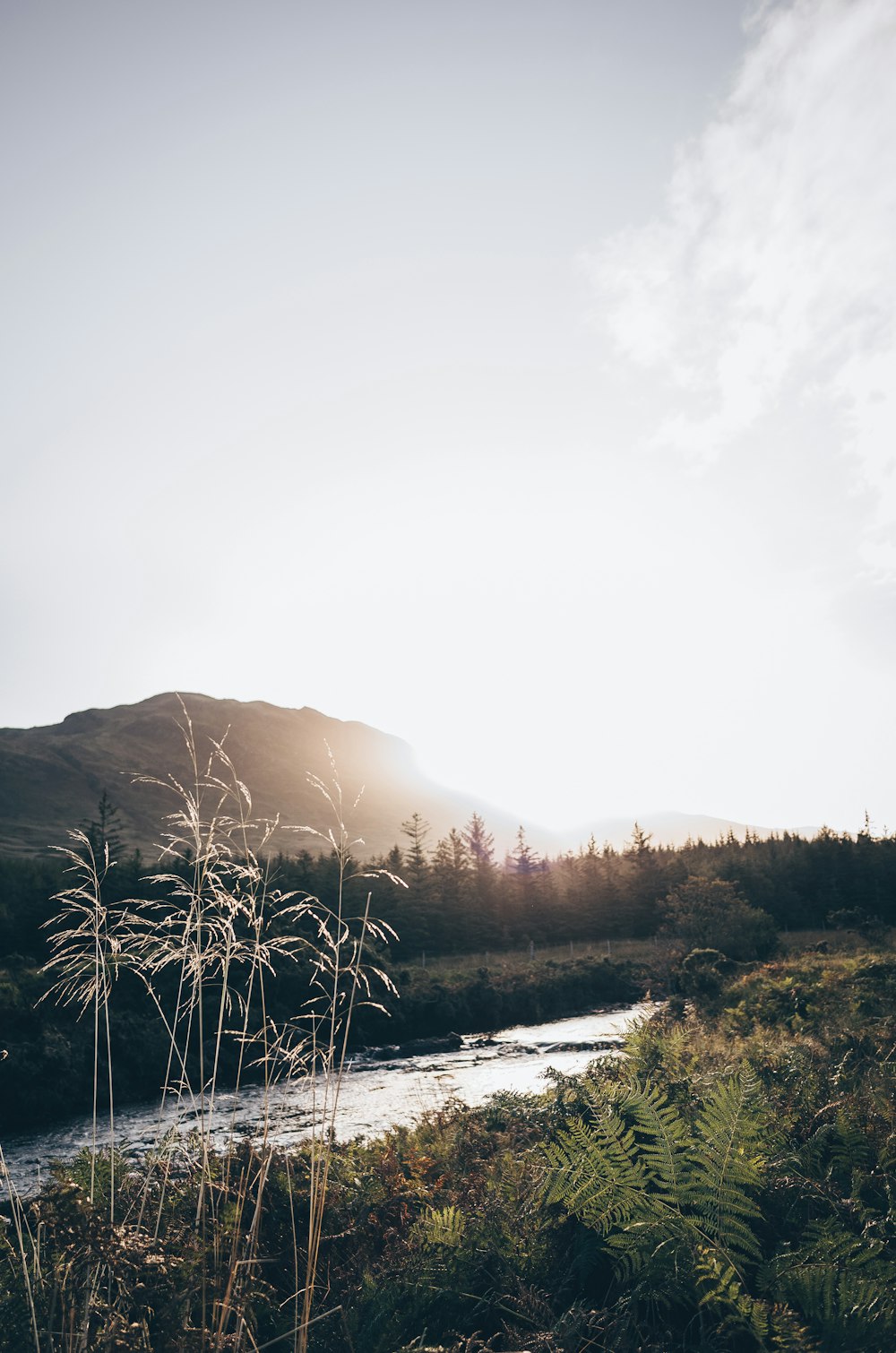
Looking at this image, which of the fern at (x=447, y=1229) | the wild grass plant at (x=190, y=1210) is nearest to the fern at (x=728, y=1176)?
the fern at (x=447, y=1229)

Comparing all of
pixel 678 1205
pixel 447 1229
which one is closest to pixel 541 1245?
pixel 447 1229

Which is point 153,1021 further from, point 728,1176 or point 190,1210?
point 728,1176

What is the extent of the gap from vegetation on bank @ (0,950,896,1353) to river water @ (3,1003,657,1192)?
3.93m

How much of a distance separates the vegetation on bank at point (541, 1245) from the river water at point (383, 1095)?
155 inches

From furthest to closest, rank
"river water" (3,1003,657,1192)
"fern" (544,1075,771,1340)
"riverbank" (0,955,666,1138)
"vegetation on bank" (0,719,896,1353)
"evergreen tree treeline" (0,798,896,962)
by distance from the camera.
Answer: "evergreen tree treeline" (0,798,896,962), "riverbank" (0,955,666,1138), "river water" (3,1003,657,1192), "fern" (544,1075,771,1340), "vegetation on bank" (0,719,896,1353)

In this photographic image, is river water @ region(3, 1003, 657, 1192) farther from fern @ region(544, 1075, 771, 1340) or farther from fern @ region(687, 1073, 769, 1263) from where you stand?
fern @ region(687, 1073, 769, 1263)

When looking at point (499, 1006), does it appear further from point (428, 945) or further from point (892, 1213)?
point (892, 1213)

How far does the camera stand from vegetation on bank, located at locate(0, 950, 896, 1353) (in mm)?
2451

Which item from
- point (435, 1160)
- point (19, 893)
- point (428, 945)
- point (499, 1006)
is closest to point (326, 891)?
point (428, 945)

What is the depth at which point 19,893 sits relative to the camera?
2431cm

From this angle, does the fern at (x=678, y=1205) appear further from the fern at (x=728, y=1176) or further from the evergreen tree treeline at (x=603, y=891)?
the evergreen tree treeline at (x=603, y=891)

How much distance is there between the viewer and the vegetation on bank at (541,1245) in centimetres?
245

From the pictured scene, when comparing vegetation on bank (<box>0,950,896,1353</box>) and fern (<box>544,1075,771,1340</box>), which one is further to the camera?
fern (<box>544,1075,771,1340</box>)

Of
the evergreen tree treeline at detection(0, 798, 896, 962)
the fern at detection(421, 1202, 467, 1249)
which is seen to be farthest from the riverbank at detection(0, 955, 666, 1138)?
the evergreen tree treeline at detection(0, 798, 896, 962)
